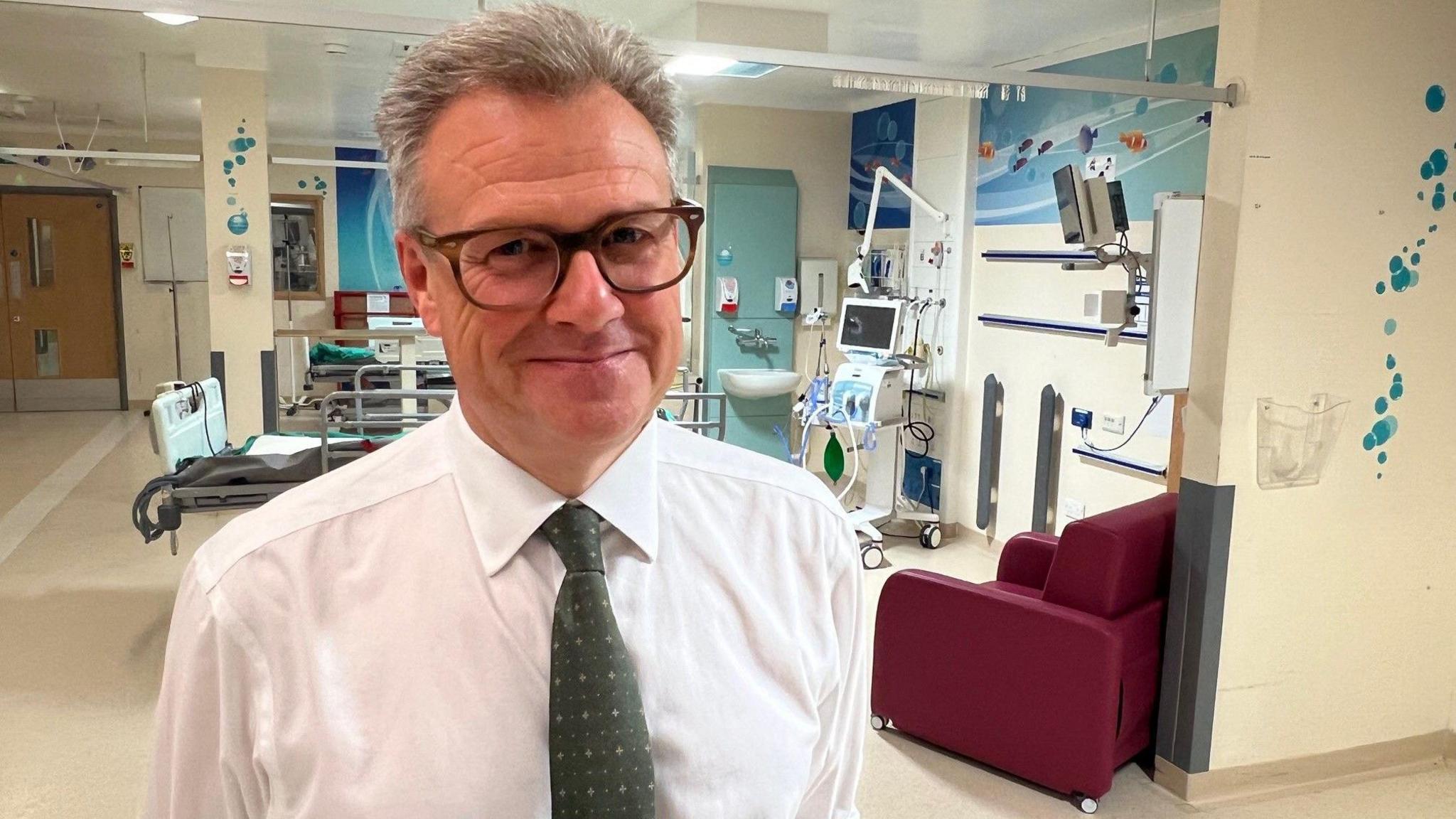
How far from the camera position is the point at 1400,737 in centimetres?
361

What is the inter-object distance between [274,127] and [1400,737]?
31.6 ft

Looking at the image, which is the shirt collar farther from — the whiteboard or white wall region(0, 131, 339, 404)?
A: the whiteboard

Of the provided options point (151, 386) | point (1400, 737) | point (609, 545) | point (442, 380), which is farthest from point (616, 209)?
point (151, 386)

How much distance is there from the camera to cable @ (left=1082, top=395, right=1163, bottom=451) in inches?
Result: 188

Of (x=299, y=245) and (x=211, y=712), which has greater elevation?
(x=299, y=245)

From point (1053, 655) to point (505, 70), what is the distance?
2.87 meters

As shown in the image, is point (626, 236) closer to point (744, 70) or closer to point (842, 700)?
point (842, 700)

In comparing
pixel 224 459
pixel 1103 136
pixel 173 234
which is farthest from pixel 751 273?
pixel 173 234

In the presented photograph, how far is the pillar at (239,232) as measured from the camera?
241 inches

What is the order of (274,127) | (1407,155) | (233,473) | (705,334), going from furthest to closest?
(274,127), (705,334), (233,473), (1407,155)

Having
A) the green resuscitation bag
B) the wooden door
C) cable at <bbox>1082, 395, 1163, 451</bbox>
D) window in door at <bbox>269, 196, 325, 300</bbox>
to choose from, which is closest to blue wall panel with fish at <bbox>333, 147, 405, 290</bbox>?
window in door at <bbox>269, 196, 325, 300</bbox>

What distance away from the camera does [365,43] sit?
5453mm

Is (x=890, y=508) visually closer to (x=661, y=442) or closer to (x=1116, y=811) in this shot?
(x=1116, y=811)

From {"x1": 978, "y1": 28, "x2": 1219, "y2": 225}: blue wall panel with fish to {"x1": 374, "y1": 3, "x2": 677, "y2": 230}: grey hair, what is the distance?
3.38m
